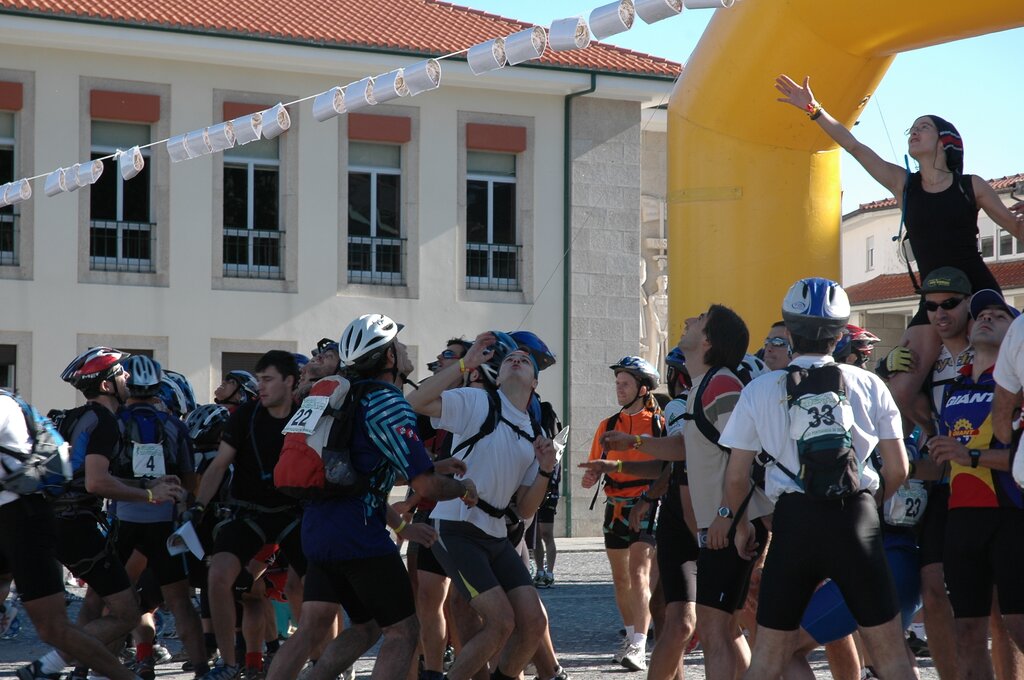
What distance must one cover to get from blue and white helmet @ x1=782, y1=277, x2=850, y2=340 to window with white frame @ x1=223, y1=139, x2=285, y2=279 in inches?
723

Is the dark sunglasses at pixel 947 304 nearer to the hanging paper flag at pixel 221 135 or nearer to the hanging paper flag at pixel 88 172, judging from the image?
the hanging paper flag at pixel 221 135

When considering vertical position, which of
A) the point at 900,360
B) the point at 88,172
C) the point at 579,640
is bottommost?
the point at 579,640

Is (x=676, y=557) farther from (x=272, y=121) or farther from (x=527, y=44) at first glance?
(x=272, y=121)

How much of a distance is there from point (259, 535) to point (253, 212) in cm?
1560

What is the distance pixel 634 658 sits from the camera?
31.9 feet

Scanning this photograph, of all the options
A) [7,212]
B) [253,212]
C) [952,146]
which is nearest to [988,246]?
[253,212]

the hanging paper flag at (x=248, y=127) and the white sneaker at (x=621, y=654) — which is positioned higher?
the hanging paper flag at (x=248, y=127)

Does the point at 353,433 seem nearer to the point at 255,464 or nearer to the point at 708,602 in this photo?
the point at 708,602

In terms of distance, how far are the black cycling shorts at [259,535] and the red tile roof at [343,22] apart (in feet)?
49.2

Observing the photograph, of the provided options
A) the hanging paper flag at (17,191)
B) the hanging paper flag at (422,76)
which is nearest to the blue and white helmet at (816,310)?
the hanging paper flag at (422,76)

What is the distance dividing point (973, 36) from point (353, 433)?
478 cm

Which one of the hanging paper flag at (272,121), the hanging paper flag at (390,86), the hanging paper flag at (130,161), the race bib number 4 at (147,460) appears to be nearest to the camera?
the race bib number 4 at (147,460)

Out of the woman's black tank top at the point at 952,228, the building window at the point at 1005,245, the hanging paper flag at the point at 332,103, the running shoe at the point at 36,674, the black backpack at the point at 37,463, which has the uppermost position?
the building window at the point at 1005,245

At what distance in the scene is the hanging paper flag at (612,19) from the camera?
376 inches
